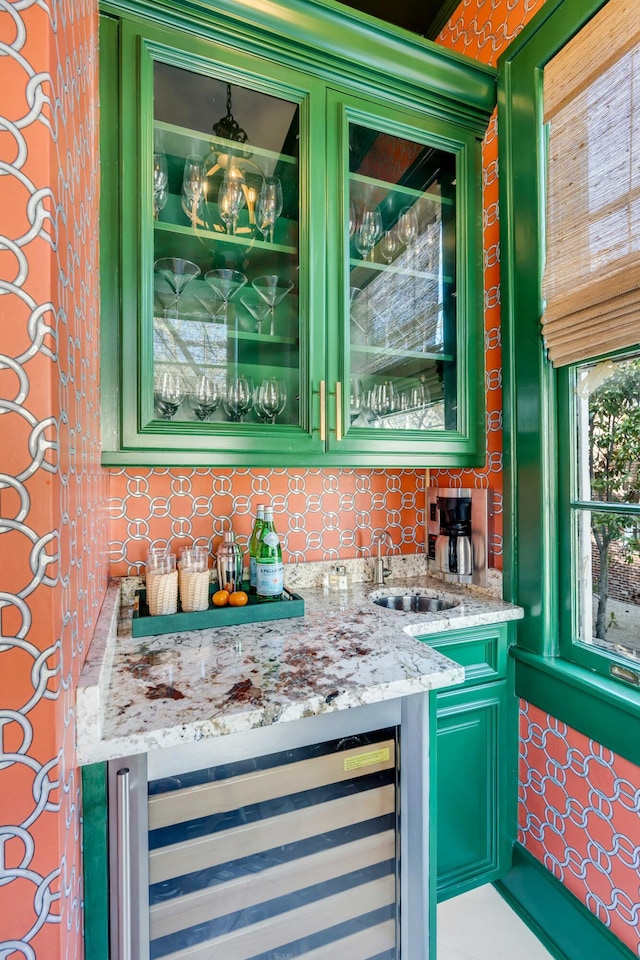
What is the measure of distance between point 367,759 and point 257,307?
1248 millimetres

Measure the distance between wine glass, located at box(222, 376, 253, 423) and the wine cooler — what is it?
2.75 feet

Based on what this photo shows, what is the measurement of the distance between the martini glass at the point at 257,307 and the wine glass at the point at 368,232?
372 mm

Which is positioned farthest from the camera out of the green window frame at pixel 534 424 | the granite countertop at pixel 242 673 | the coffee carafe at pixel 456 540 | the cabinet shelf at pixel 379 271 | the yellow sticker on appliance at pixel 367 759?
the coffee carafe at pixel 456 540

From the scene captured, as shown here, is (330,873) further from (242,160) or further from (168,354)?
(242,160)

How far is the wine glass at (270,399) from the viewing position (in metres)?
1.36

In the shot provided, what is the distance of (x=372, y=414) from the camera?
147 cm

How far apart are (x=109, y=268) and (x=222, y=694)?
3.49 ft

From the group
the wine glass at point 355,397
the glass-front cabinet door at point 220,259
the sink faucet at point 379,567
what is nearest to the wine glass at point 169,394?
the glass-front cabinet door at point 220,259

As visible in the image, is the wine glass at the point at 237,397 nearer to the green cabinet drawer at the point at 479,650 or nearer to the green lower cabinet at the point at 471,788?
the green cabinet drawer at the point at 479,650

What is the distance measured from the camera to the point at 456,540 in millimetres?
1699

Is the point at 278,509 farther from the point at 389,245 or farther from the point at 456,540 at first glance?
the point at 389,245

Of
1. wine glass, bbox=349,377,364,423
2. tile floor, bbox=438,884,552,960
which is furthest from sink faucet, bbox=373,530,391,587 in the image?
tile floor, bbox=438,884,552,960

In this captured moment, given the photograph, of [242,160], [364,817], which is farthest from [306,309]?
[364,817]

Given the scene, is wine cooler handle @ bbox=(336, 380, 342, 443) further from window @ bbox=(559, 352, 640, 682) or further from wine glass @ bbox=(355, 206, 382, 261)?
window @ bbox=(559, 352, 640, 682)
